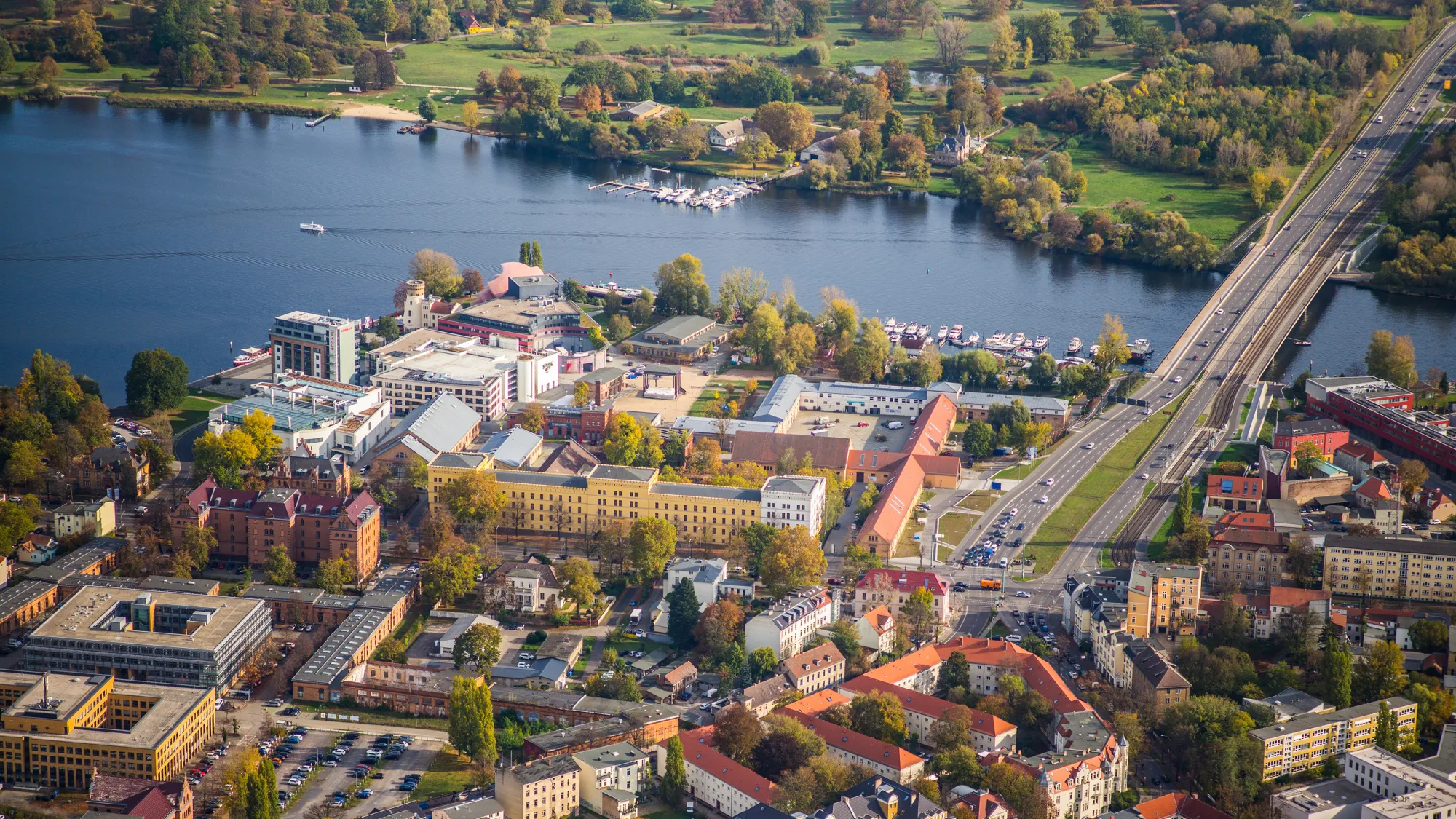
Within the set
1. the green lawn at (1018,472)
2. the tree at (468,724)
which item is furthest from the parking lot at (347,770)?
the green lawn at (1018,472)

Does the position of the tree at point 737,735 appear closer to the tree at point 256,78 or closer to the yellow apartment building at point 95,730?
the yellow apartment building at point 95,730

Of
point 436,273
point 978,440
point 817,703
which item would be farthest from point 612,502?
point 436,273

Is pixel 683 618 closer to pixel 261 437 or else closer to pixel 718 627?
pixel 718 627

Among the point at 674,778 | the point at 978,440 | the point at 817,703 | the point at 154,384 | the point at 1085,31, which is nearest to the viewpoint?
the point at 674,778

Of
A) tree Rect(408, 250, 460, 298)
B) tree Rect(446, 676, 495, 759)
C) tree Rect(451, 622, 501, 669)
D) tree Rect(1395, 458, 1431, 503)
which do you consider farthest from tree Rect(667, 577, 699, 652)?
tree Rect(408, 250, 460, 298)

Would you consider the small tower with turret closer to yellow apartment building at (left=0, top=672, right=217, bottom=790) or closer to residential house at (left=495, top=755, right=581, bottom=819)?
yellow apartment building at (left=0, top=672, right=217, bottom=790)

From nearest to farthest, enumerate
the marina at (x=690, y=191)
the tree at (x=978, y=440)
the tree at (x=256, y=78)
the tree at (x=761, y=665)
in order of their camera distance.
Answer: the tree at (x=761, y=665), the tree at (x=978, y=440), the marina at (x=690, y=191), the tree at (x=256, y=78)
